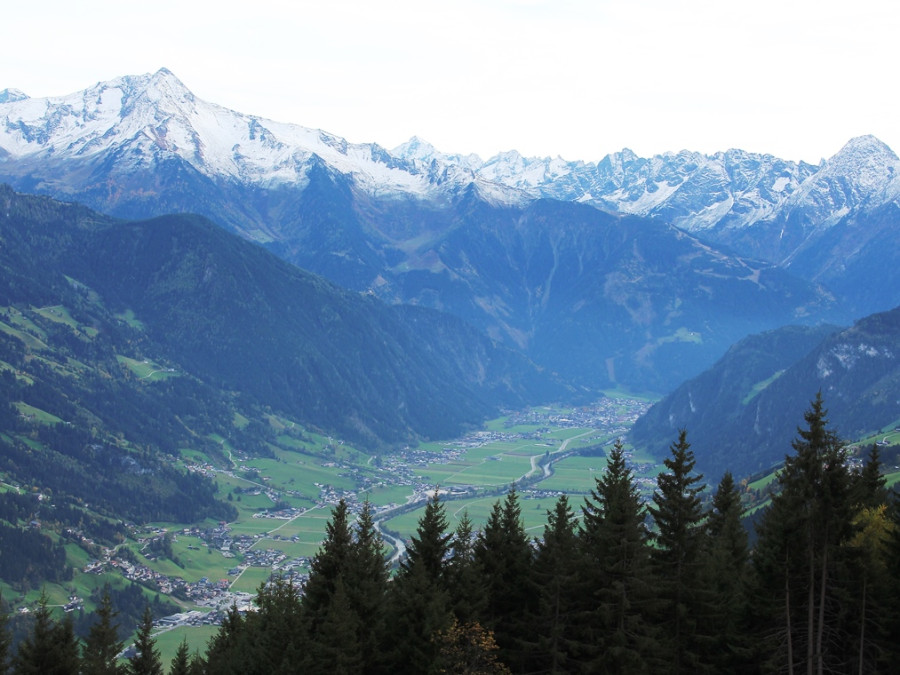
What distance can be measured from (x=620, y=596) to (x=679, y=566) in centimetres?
452

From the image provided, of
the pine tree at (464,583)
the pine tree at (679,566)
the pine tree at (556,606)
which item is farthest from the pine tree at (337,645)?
the pine tree at (679,566)

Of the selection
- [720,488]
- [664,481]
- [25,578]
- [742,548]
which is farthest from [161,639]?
[664,481]

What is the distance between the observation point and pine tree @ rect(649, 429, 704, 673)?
2219 inches

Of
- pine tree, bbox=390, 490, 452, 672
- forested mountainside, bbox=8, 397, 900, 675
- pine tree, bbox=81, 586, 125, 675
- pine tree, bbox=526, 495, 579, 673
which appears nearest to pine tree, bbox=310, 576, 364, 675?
forested mountainside, bbox=8, 397, 900, 675

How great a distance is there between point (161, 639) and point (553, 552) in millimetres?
127285

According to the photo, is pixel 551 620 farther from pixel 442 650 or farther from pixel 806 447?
pixel 806 447

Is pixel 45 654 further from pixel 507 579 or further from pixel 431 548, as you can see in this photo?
pixel 507 579

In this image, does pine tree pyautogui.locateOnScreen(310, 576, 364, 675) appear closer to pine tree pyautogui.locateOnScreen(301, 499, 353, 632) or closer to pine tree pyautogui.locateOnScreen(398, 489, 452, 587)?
pine tree pyautogui.locateOnScreen(301, 499, 353, 632)

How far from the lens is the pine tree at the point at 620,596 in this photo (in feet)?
175

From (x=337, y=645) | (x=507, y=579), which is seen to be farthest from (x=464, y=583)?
(x=337, y=645)

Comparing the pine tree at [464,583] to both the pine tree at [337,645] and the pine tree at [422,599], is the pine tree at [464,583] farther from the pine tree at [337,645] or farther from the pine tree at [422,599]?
the pine tree at [337,645]

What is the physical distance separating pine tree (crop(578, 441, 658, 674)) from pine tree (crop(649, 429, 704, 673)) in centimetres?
126

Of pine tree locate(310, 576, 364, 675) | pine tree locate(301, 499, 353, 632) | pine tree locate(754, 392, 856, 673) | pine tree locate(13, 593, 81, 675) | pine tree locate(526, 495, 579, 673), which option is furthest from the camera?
pine tree locate(301, 499, 353, 632)

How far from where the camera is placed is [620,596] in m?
54.8
